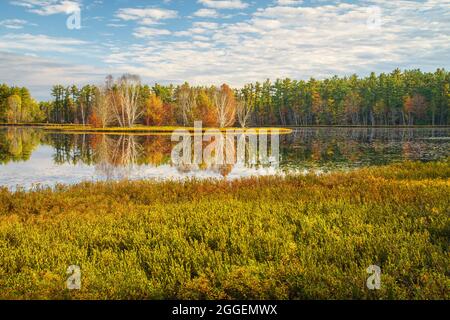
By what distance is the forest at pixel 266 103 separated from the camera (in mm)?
88938

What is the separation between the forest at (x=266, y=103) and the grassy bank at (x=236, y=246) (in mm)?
67879

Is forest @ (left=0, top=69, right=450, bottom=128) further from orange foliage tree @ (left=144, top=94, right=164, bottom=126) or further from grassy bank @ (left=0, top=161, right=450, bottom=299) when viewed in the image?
grassy bank @ (left=0, top=161, right=450, bottom=299)

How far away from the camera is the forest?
292 feet

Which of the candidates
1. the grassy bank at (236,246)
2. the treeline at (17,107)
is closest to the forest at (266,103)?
the treeline at (17,107)

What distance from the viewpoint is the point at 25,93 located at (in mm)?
140500

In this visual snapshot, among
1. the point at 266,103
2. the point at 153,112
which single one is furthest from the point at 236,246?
the point at 266,103

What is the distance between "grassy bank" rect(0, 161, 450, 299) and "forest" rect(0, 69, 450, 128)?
67879 millimetres

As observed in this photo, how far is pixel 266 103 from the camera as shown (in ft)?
481
